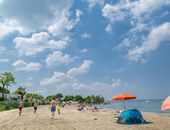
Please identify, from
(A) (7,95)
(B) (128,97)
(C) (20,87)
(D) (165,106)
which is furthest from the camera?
(C) (20,87)

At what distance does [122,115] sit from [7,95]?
225 feet

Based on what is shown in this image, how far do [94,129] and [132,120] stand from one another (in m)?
4.47

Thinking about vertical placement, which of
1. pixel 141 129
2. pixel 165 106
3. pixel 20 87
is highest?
pixel 20 87

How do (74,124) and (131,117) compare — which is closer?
(131,117)

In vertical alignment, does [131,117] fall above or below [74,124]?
above

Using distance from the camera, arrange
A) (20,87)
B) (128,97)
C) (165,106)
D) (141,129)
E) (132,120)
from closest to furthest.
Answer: (165,106), (141,129), (132,120), (128,97), (20,87)

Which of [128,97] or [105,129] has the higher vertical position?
[128,97]

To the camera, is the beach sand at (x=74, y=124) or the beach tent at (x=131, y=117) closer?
the beach sand at (x=74, y=124)

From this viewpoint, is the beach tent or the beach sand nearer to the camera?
the beach sand

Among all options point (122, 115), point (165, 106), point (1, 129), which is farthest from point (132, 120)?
point (165, 106)

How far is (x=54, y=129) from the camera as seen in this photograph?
59.4 ft

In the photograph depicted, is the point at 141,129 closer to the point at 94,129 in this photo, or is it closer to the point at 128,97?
the point at 94,129

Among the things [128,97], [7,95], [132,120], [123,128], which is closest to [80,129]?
[123,128]

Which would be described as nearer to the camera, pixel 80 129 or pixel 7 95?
pixel 80 129
